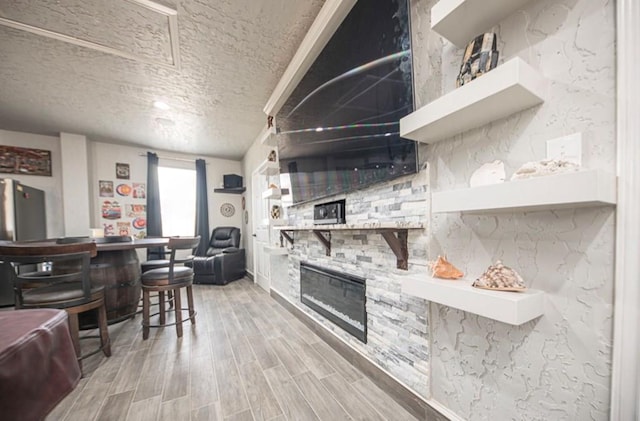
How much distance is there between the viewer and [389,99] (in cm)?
123

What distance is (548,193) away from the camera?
624 mm

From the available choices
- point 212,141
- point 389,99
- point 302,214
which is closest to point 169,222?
point 212,141

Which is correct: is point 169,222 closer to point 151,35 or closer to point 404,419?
point 151,35

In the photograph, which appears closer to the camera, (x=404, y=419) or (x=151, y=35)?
(x=404, y=419)

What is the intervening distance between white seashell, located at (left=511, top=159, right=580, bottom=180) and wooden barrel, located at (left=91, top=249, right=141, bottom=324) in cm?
308

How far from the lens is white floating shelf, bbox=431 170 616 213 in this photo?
0.57 metres

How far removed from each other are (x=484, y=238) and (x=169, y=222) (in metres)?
5.48

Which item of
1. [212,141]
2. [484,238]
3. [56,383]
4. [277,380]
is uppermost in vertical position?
[212,141]

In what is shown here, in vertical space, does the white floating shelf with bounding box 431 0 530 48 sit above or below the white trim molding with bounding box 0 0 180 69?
below

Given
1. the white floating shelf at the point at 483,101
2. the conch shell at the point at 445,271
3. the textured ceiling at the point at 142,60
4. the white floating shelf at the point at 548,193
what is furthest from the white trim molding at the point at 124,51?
the conch shell at the point at 445,271

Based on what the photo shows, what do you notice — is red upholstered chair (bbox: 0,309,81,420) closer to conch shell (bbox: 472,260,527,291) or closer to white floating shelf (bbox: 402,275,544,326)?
white floating shelf (bbox: 402,275,544,326)

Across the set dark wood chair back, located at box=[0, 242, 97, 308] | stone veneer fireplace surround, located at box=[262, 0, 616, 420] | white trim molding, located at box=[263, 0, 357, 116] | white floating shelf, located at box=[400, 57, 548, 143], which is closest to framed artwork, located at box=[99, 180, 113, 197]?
dark wood chair back, located at box=[0, 242, 97, 308]

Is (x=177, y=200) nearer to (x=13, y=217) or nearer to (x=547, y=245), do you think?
(x=13, y=217)

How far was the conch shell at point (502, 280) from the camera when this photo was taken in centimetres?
77
